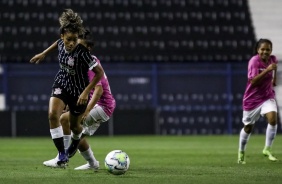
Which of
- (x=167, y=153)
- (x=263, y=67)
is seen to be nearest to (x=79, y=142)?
(x=263, y=67)

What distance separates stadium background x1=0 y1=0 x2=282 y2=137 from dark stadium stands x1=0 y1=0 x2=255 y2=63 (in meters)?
0.03

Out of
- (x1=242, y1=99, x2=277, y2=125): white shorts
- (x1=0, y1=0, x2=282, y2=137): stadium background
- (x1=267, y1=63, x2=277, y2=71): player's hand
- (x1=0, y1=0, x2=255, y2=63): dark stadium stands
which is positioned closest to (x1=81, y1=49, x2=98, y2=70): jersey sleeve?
(x1=267, y1=63, x2=277, y2=71): player's hand

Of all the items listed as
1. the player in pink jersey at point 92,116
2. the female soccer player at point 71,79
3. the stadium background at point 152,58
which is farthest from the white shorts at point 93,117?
the stadium background at point 152,58

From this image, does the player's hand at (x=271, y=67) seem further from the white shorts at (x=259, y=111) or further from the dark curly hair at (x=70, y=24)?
the dark curly hair at (x=70, y=24)

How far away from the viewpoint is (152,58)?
25344mm

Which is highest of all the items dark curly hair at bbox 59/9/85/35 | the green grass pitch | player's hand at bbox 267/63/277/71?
dark curly hair at bbox 59/9/85/35

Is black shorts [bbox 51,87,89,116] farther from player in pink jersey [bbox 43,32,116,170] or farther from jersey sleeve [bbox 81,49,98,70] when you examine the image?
jersey sleeve [bbox 81,49,98,70]

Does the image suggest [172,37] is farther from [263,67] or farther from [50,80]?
[263,67]

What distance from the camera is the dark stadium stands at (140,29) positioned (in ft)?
83.1

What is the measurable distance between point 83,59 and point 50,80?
567 inches

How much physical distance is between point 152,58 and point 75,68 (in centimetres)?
1524

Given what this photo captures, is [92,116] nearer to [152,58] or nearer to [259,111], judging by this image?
[259,111]

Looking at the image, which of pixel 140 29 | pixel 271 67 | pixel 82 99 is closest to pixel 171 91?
pixel 140 29

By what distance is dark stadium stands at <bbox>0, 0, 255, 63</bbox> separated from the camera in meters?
25.3
